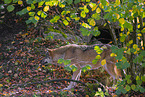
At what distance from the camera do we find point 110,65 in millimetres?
7730

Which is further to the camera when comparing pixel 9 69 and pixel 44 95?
pixel 9 69

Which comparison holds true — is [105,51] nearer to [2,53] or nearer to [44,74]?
[44,74]

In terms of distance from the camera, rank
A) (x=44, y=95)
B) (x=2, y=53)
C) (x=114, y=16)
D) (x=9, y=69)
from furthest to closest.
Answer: (x=2, y=53)
(x=9, y=69)
(x=44, y=95)
(x=114, y=16)

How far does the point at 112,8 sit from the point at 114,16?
0.20 metres

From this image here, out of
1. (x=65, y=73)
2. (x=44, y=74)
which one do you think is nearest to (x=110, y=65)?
(x=65, y=73)

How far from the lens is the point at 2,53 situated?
9.36 m

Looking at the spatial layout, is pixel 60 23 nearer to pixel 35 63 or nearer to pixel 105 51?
pixel 35 63

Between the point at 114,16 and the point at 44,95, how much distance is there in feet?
11.0

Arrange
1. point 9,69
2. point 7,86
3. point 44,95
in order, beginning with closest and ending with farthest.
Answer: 1. point 44,95
2. point 7,86
3. point 9,69

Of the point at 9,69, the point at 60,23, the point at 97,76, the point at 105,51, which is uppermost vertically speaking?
the point at 60,23

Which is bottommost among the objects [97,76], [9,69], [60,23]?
[97,76]

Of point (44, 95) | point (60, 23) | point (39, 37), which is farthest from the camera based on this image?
point (60, 23)

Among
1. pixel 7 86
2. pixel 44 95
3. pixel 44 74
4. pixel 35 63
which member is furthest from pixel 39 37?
pixel 44 95

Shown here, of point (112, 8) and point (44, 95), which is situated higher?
point (112, 8)
